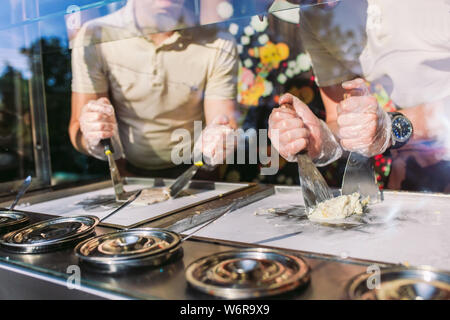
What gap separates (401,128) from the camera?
4.48 feet

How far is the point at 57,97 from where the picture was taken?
240cm

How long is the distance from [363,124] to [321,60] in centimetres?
88

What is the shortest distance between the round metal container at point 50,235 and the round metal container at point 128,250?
6 centimetres

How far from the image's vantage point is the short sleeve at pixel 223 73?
218cm

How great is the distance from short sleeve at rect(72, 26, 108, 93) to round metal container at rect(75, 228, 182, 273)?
158 cm

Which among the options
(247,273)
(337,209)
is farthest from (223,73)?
(247,273)

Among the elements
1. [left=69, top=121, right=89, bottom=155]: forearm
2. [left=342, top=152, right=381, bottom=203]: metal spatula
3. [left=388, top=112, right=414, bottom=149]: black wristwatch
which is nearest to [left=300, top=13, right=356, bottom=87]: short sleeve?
[left=388, top=112, right=414, bottom=149]: black wristwatch

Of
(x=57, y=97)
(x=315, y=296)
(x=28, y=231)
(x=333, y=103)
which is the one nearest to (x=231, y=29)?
(x=333, y=103)

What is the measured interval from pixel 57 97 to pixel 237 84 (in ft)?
3.63

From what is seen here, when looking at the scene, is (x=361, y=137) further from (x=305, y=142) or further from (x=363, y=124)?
(x=305, y=142)

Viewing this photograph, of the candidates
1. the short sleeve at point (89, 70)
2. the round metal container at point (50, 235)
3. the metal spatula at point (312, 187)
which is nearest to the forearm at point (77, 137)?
the short sleeve at point (89, 70)

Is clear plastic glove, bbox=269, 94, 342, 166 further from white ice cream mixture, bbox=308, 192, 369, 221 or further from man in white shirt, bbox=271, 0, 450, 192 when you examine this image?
white ice cream mixture, bbox=308, 192, 369, 221

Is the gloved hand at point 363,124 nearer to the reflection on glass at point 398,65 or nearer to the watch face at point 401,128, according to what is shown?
the watch face at point 401,128
